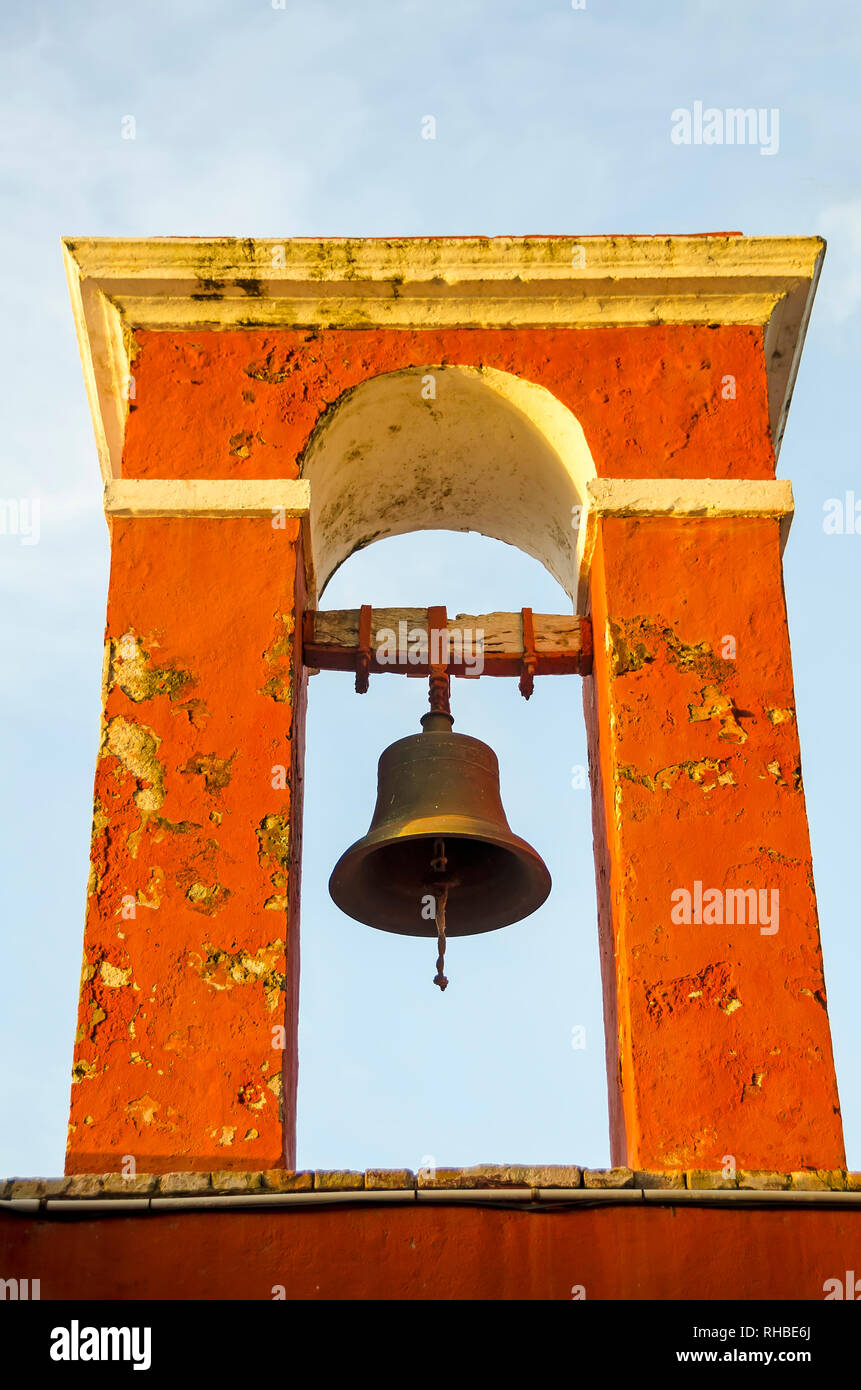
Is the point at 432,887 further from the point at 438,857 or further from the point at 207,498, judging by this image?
the point at 207,498

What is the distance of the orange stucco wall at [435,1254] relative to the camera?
170 inches

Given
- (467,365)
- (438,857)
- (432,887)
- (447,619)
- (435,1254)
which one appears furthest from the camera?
(467,365)

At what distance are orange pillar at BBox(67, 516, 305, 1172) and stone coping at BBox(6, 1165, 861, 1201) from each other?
4.9 inches

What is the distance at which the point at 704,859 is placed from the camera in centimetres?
505

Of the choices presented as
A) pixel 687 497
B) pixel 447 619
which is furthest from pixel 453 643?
pixel 687 497

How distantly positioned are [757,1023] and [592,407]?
1.97m

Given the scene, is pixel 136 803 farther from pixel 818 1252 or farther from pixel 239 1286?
pixel 818 1252

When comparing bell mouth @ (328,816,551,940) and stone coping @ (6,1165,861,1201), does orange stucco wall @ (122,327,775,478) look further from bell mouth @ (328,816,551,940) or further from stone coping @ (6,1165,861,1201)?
stone coping @ (6,1165,861,1201)

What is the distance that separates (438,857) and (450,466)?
4.82 ft

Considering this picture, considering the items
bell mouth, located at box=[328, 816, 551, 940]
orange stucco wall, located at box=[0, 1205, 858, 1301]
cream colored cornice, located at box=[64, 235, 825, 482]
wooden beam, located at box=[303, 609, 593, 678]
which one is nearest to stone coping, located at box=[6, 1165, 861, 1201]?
orange stucco wall, located at box=[0, 1205, 858, 1301]

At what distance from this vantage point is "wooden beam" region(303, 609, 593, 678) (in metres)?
5.65

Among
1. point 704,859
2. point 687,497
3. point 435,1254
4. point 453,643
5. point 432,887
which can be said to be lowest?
point 435,1254

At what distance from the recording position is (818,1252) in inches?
173
